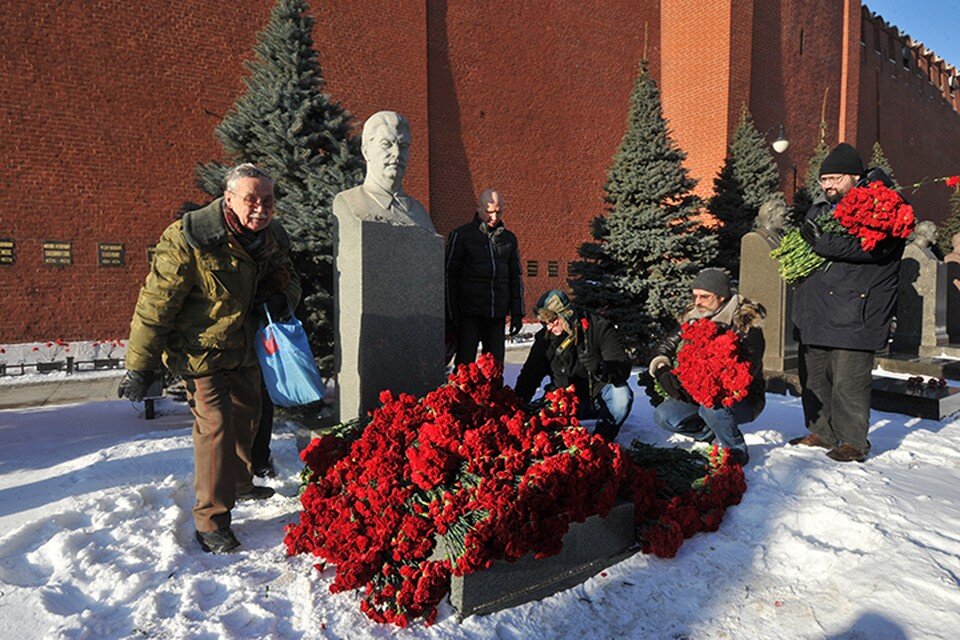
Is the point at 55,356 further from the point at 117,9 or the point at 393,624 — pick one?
the point at 393,624

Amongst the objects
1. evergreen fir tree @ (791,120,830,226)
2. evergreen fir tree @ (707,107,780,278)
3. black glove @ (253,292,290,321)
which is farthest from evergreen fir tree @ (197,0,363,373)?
evergreen fir tree @ (791,120,830,226)

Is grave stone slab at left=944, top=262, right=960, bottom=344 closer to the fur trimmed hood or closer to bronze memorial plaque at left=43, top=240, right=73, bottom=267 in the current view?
the fur trimmed hood

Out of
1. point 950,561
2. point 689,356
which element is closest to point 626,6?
point 689,356

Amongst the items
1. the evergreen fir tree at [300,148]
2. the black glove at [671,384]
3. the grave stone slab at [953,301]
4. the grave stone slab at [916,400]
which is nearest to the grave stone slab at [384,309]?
the evergreen fir tree at [300,148]

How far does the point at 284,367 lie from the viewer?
9.07 ft

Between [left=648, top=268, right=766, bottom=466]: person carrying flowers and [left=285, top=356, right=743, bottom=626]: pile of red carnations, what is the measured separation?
0.67 metres

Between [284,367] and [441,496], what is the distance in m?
1.09

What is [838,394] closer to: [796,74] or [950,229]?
[796,74]

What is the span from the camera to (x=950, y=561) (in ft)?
7.85

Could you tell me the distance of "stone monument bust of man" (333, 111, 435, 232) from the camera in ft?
11.8

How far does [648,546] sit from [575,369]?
4.69ft

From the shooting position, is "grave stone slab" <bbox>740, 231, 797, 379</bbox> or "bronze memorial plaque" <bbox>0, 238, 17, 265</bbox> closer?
"grave stone slab" <bbox>740, 231, 797, 379</bbox>

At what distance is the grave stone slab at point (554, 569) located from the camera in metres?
2.14

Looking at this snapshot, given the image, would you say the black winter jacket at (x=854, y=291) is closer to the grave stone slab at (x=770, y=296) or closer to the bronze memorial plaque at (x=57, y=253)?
the grave stone slab at (x=770, y=296)
